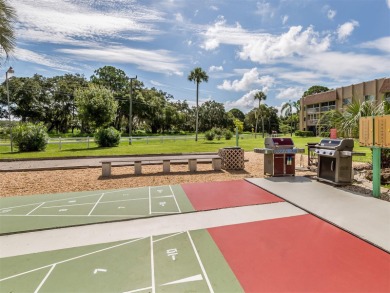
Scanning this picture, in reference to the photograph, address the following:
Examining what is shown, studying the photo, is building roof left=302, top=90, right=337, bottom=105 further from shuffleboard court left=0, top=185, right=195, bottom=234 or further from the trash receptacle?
shuffleboard court left=0, top=185, right=195, bottom=234

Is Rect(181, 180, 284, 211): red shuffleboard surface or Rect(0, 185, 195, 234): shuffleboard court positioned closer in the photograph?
Rect(0, 185, 195, 234): shuffleboard court

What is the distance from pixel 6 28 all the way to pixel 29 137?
1256cm

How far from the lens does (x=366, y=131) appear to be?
6.60 m

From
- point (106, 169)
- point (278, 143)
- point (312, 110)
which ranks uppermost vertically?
point (312, 110)

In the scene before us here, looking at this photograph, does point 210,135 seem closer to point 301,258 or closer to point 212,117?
point 301,258

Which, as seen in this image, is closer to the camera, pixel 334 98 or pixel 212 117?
pixel 334 98

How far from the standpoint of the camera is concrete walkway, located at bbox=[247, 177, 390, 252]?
4.19m

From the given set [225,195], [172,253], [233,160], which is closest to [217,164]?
[233,160]

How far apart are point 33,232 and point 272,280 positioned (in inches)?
174

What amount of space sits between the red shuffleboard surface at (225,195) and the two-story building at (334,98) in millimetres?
22655

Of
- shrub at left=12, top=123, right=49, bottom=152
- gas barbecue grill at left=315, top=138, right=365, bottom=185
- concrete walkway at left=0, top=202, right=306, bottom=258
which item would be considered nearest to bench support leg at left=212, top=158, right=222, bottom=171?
gas barbecue grill at left=315, top=138, right=365, bottom=185

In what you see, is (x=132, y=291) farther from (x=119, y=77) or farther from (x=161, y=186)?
(x=119, y=77)

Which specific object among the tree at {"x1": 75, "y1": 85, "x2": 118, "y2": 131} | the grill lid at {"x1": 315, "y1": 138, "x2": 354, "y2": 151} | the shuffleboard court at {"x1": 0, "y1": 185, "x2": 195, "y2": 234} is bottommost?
the shuffleboard court at {"x1": 0, "y1": 185, "x2": 195, "y2": 234}

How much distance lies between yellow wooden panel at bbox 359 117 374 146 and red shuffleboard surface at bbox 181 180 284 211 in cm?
301
